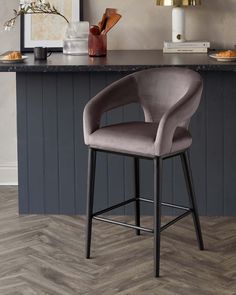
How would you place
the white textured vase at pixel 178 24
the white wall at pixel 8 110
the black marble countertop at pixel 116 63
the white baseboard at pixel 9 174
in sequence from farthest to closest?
the white baseboard at pixel 9 174
the white wall at pixel 8 110
the white textured vase at pixel 178 24
the black marble countertop at pixel 116 63

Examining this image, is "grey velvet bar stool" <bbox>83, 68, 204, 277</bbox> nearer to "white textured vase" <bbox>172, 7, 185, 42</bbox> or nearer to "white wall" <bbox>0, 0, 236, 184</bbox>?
"white textured vase" <bbox>172, 7, 185, 42</bbox>

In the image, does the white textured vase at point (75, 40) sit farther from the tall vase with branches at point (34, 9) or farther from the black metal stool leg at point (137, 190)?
the black metal stool leg at point (137, 190)

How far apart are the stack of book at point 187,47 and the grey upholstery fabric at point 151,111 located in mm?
762

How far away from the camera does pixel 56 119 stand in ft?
14.2

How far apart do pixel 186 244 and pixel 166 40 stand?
4.69ft

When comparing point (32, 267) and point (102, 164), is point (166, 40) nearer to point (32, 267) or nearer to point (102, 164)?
point (102, 164)

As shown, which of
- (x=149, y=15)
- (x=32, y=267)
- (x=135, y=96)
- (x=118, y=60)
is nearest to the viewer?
(x=32, y=267)

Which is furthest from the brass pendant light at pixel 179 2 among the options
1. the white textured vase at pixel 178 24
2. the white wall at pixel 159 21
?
the white wall at pixel 159 21

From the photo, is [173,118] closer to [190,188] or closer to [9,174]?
[190,188]

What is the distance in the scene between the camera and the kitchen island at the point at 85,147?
4.24 metres

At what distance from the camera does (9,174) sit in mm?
5023

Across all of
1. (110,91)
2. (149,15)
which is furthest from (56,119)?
(149,15)

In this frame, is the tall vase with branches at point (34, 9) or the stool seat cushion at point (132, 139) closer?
the stool seat cushion at point (132, 139)

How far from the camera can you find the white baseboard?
16.5 ft
